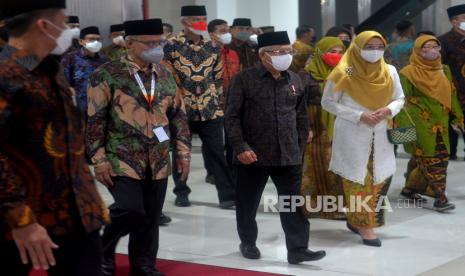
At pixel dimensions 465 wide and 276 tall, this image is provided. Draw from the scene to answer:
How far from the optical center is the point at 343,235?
604cm

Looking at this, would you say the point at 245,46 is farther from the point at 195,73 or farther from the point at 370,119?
the point at 370,119

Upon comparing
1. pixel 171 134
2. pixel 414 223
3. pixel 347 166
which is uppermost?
pixel 171 134

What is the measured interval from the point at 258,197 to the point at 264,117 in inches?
20.8

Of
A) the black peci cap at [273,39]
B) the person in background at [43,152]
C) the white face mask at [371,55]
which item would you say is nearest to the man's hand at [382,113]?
the white face mask at [371,55]

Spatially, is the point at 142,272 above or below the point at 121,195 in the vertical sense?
below

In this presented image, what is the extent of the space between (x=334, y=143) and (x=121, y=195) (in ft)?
6.11

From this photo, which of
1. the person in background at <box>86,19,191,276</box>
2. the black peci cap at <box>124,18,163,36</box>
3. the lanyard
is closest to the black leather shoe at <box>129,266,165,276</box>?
the person in background at <box>86,19,191,276</box>

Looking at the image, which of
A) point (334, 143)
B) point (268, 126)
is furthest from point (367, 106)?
point (268, 126)

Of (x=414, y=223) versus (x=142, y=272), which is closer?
(x=142, y=272)

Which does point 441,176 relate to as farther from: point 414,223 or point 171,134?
point 171,134

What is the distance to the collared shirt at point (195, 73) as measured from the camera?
680 cm

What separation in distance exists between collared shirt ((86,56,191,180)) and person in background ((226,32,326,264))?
0.75m

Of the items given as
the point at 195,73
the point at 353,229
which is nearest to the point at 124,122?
the point at 353,229

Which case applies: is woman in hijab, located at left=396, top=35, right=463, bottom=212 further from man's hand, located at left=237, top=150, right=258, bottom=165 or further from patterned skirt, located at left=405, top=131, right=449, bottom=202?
man's hand, located at left=237, top=150, right=258, bottom=165
